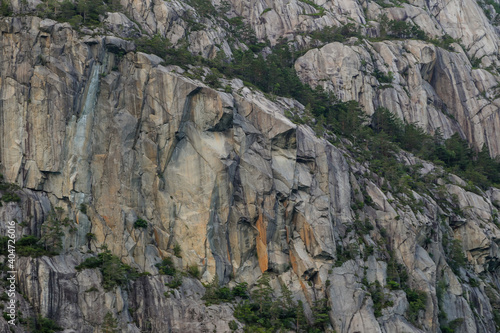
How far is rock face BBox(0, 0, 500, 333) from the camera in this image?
65.6 meters

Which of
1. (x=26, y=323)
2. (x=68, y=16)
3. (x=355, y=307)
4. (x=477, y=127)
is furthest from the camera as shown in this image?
(x=477, y=127)

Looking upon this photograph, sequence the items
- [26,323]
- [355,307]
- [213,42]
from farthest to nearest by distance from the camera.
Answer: [213,42]
[355,307]
[26,323]

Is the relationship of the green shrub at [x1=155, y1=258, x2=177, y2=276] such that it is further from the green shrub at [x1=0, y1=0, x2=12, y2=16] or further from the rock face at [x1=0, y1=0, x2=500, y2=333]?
the green shrub at [x1=0, y1=0, x2=12, y2=16]

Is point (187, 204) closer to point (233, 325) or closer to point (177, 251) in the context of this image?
point (177, 251)

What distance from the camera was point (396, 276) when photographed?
75.3 metres

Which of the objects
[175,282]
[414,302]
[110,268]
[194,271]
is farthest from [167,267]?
[414,302]

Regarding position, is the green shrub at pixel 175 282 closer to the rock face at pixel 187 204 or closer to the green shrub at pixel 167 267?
the rock face at pixel 187 204

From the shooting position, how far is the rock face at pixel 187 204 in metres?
65.6

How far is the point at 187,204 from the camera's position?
73.1 metres

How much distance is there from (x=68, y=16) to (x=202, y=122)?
25139 millimetres

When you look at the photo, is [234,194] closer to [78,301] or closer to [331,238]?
[331,238]

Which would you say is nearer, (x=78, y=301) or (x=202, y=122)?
(x=78, y=301)

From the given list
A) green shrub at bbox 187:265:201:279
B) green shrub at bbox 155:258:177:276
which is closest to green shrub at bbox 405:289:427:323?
green shrub at bbox 187:265:201:279

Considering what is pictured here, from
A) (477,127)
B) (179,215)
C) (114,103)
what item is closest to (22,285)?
(179,215)
